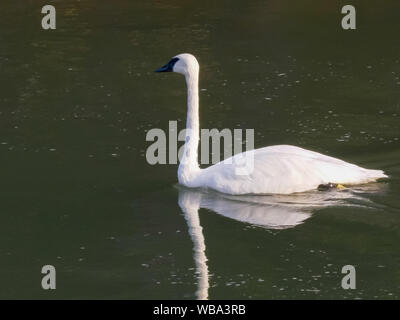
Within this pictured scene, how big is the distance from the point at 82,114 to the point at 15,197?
266 centimetres

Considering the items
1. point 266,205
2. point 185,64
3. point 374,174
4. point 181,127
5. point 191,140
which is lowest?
point 266,205

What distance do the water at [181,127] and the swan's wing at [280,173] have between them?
0.46 feet

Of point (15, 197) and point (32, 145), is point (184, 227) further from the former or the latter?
point (32, 145)

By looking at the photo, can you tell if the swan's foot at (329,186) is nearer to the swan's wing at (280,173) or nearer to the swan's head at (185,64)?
the swan's wing at (280,173)

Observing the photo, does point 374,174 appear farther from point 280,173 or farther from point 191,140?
point 191,140

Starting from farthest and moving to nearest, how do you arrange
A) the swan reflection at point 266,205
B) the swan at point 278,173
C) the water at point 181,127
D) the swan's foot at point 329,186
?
the swan's foot at point 329,186 → the swan at point 278,173 → the swan reflection at point 266,205 → the water at point 181,127

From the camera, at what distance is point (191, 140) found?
10.8 metres

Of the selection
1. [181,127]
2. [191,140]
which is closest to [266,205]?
[191,140]

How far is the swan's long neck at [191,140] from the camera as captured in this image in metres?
10.6

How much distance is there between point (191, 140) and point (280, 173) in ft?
3.46

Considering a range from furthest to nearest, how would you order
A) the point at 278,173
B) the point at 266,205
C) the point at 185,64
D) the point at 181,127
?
1. the point at 181,127
2. the point at 185,64
3. the point at 278,173
4. the point at 266,205

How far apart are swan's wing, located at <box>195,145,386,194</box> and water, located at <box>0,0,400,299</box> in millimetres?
139

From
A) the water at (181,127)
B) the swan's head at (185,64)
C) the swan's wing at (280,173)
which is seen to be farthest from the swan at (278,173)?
the swan's head at (185,64)

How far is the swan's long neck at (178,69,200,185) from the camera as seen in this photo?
34.8 feet
